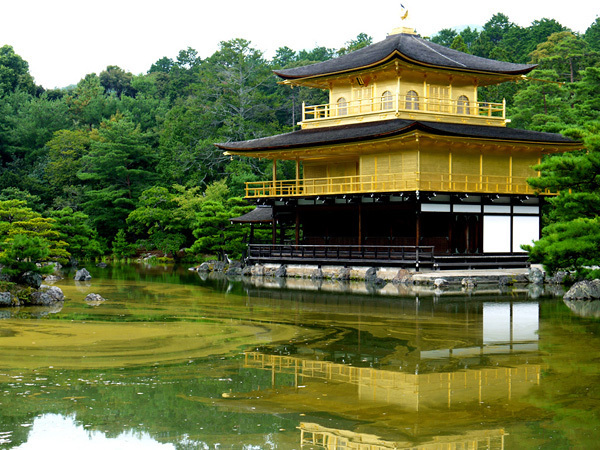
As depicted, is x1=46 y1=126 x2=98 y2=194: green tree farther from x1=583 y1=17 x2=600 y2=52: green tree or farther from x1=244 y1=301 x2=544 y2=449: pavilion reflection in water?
x1=583 y1=17 x2=600 y2=52: green tree

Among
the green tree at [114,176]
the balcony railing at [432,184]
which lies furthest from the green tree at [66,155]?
the balcony railing at [432,184]

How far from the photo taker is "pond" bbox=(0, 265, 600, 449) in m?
8.25

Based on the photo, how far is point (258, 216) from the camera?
4162 cm

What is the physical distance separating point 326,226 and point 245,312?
64.6 feet

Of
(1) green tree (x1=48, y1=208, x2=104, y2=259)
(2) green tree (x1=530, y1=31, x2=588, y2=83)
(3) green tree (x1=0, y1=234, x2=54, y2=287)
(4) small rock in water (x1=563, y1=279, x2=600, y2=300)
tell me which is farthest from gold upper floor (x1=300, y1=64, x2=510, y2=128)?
(2) green tree (x1=530, y1=31, x2=588, y2=83)

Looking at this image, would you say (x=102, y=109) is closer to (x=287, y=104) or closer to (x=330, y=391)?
(x=287, y=104)

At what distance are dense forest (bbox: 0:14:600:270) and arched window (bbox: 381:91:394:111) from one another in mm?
7896

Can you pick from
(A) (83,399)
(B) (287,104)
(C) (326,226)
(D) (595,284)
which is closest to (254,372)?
(A) (83,399)

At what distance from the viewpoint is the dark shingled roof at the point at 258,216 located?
134 feet

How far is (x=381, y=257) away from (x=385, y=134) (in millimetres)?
5452

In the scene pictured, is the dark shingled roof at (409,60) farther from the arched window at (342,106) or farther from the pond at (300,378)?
the pond at (300,378)

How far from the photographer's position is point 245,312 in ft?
64.1

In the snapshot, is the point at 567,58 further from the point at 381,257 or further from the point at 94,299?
the point at 94,299

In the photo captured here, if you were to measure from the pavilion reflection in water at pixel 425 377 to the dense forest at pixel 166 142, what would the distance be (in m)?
23.8
